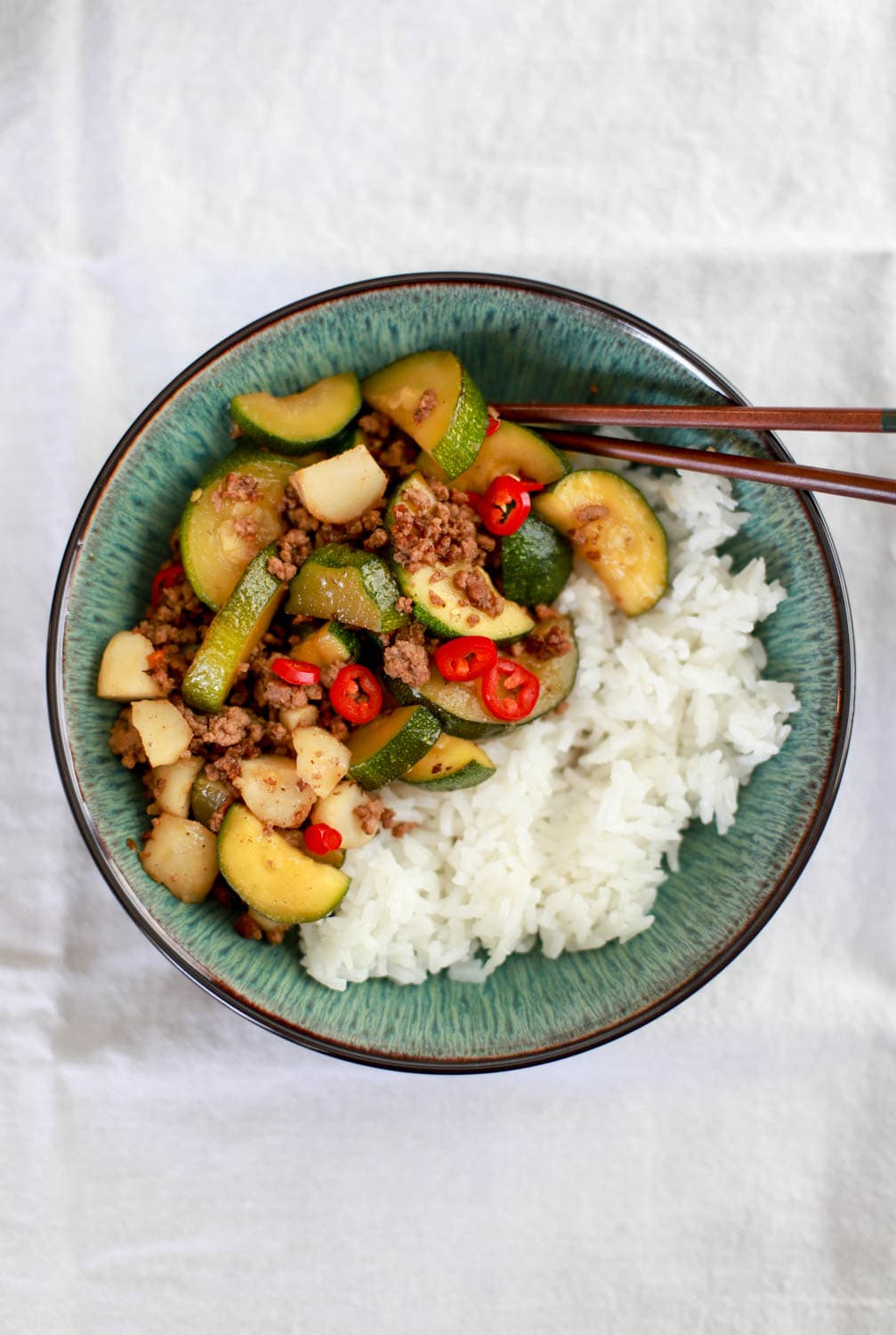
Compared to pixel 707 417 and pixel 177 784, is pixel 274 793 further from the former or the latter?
pixel 707 417

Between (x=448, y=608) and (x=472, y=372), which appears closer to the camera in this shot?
(x=448, y=608)

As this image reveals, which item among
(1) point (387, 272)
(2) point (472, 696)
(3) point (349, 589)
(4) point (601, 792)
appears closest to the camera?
(3) point (349, 589)

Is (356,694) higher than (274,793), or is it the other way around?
(356,694)

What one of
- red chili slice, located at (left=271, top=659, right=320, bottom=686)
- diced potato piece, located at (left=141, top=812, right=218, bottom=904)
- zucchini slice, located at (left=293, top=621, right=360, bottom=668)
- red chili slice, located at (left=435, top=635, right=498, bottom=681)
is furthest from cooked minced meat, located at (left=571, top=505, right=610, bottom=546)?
diced potato piece, located at (left=141, top=812, right=218, bottom=904)

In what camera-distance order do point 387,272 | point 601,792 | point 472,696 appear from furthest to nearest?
point 387,272
point 601,792
point 472,696

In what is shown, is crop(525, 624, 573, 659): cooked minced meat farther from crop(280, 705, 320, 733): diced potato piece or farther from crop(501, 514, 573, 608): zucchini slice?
crop(280, 705, 320, 733): diced potato piece

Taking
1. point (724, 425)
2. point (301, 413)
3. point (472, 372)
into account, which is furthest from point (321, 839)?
point (724, 425)

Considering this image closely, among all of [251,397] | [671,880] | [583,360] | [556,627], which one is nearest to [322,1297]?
[671,880]

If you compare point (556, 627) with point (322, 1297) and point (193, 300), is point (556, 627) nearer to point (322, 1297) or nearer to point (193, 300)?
point (193, 300)
